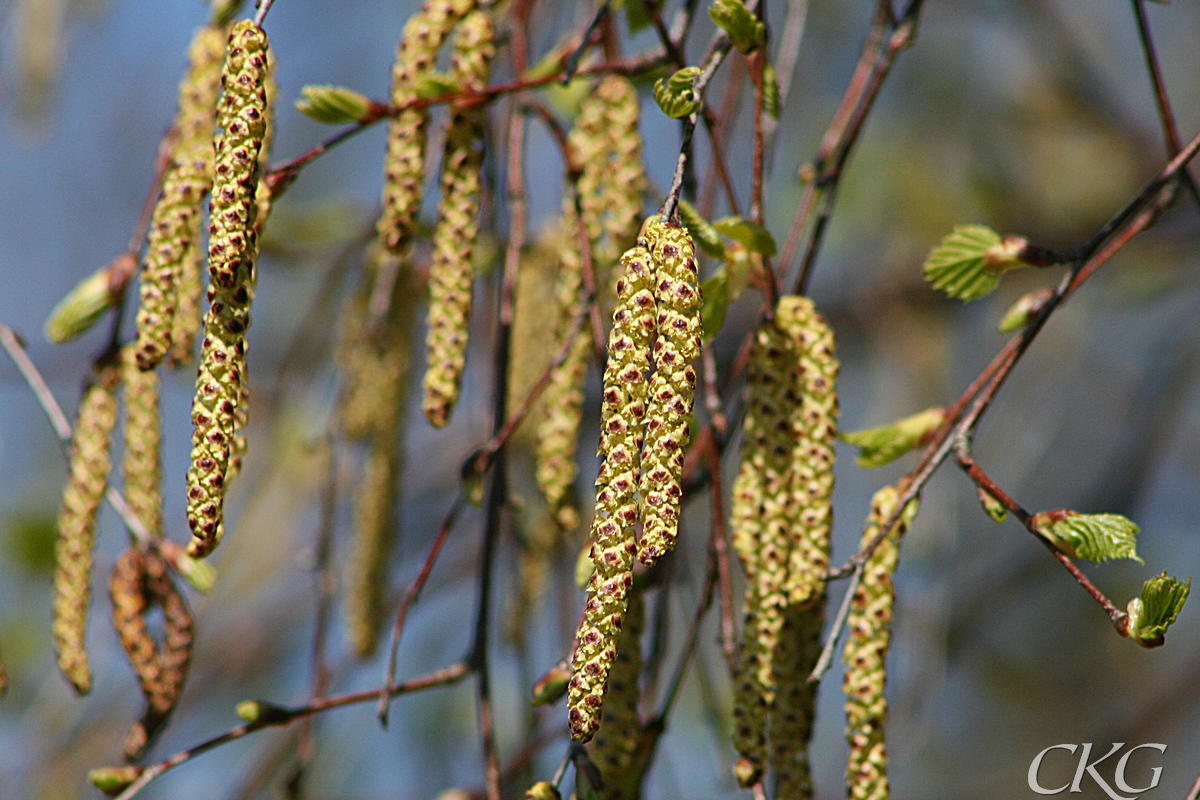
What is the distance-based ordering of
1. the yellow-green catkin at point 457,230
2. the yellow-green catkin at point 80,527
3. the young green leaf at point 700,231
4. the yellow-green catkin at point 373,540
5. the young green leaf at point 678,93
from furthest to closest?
the yellow-green catkin at point 373,540
the yellow-green catkin at point 80,527
the yellow-green catkin at point 457,230
the young green leaf at point 700,231
the young green leaf at point 678,93

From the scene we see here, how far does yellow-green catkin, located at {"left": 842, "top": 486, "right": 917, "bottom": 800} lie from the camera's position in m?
1.02

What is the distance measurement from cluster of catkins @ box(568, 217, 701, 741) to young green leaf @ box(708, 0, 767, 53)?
0.89 ft

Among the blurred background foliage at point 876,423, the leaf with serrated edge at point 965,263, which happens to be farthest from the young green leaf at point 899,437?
the blurred background foliage at point 876,423

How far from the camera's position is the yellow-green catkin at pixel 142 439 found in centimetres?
120

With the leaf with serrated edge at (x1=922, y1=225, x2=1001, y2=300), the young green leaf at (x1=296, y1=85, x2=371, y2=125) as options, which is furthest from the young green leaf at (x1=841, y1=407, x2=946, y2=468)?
the young green leaf at (x1=296, y1=85, x2=371, y2=125)

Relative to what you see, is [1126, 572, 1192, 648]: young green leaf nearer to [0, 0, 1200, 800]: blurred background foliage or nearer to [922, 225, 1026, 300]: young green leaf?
[922, 225, 1026, 300]: young green leaf

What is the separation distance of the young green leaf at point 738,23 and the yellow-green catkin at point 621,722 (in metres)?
0.53

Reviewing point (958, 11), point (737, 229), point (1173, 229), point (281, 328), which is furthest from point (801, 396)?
point (281, 328)

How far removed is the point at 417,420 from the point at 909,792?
2213 millimetres

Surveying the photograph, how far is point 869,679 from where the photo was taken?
1022 mm

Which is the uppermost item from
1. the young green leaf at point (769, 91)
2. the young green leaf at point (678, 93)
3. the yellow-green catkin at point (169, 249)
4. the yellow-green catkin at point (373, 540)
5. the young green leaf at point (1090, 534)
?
the young green leaf at point (769, 91)

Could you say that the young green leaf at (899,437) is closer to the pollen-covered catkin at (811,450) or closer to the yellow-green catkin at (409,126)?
the pollen-covered catkin at (811,450)

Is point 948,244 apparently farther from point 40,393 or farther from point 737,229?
point 40,393

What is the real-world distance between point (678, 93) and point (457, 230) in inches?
12.1
